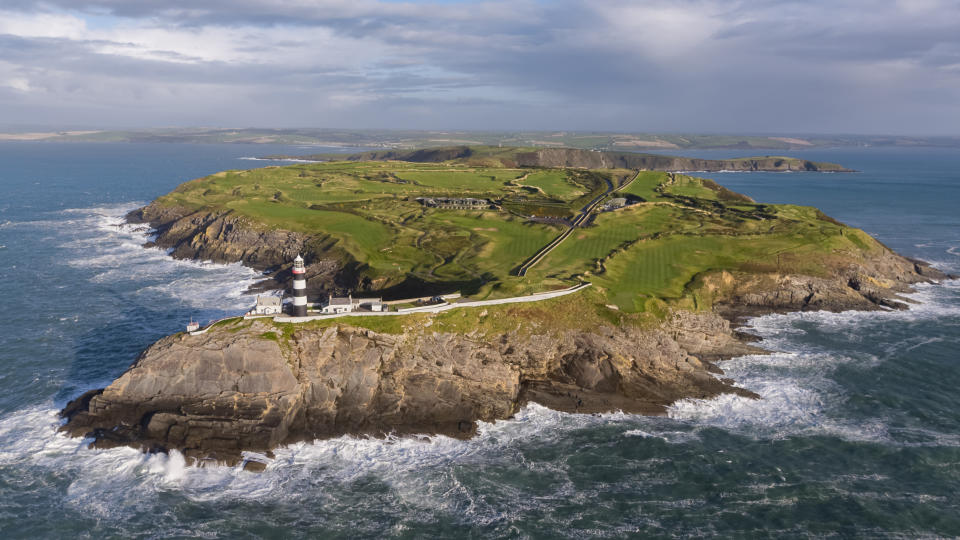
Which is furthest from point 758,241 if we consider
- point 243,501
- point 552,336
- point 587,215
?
point 243,501

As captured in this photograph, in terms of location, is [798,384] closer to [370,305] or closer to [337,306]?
[370,305]

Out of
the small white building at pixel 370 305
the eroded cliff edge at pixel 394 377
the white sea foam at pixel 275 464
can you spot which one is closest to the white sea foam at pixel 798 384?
the eroded cliff edge at pixel 394 377

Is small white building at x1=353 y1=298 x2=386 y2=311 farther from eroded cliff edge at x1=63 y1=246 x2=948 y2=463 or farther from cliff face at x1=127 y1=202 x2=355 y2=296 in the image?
cliff face at x1=127 y1=202 x2=355 y2=296

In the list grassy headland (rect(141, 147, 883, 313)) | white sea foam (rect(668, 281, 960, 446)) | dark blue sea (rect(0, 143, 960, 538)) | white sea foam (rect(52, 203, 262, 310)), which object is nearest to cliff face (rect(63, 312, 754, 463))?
dark blue sea (rect(0, 143, 960, 538))

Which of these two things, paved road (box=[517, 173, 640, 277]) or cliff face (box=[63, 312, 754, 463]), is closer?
cliff face (box=[63, 312, 754, 463])

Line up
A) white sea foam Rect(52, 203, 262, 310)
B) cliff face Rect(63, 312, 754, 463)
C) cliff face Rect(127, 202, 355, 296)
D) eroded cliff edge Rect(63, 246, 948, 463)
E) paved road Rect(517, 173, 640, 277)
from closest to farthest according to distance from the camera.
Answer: cliff face Rect(63, 312, 754, 463) < eroded cliff edge Rect(63, 246, 948, 463) < paved road Rect(517, 173, 640, 277) < white sea foam Rect(52, 203, 262, 310) < cliff face Rect(127, 202, 355, 296)

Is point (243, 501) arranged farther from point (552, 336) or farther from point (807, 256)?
point (807, 256)
